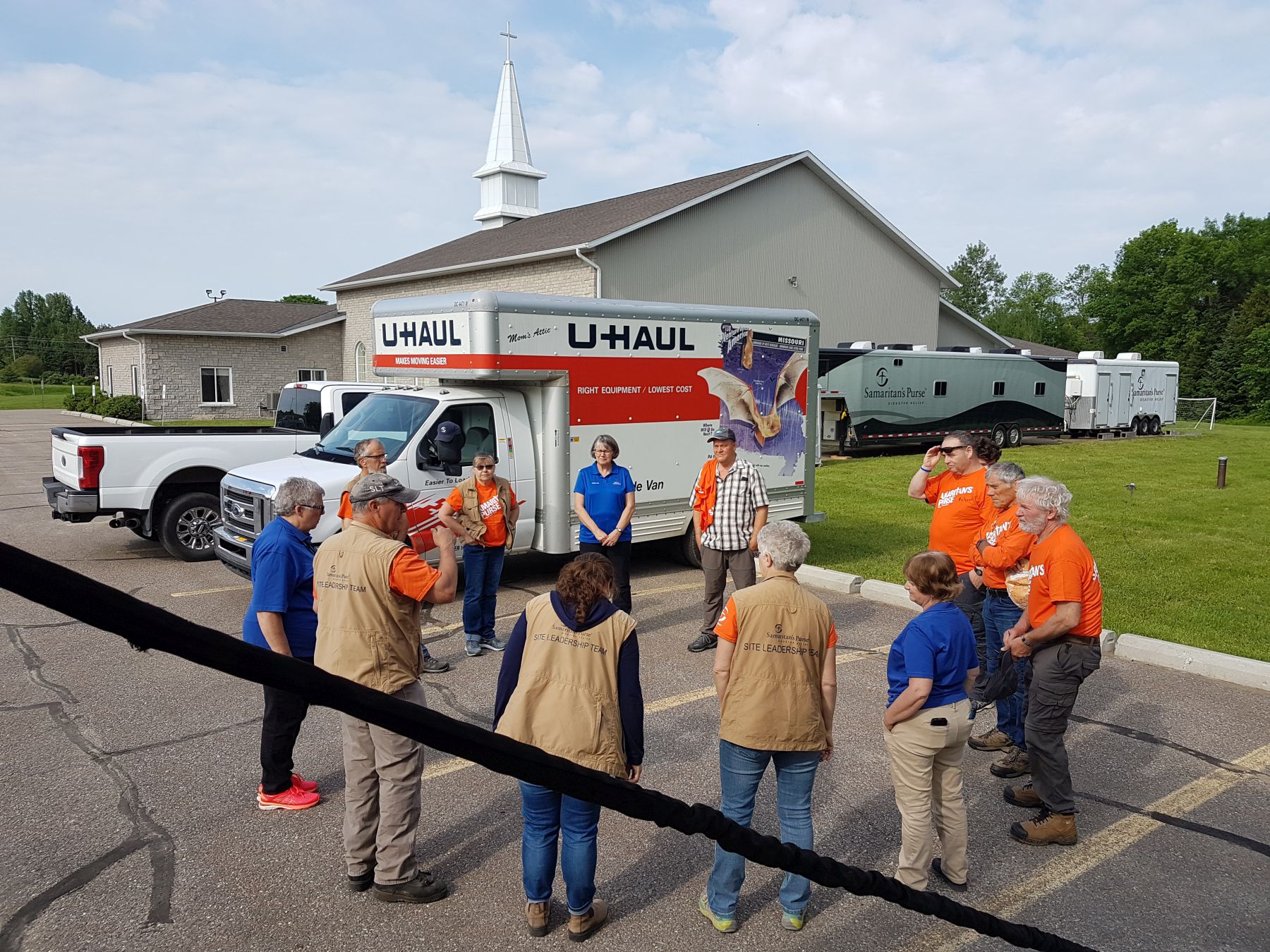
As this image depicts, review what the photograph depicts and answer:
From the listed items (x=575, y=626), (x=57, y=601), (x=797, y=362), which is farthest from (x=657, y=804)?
(x=797, y=362)

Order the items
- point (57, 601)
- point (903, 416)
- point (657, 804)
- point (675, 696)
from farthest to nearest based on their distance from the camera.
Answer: point (903, 416) → point (675, 696) → point (657, 804) → point (57, 601)

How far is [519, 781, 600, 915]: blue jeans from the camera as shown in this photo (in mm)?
3783

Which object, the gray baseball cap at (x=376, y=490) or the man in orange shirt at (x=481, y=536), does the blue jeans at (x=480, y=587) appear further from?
the gray baseball cap at (x=376, y=490)

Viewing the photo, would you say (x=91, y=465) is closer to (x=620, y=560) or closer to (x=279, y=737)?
(x=620, y=560)

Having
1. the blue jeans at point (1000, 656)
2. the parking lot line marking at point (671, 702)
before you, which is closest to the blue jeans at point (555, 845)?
the parking lot line marking at point (671, 702)

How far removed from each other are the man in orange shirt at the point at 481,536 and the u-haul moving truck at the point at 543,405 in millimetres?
974

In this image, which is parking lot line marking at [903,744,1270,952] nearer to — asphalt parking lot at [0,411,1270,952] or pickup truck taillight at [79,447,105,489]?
asphalt parking lot at [0,411,1270,952]

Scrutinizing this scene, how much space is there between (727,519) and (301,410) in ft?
33.6

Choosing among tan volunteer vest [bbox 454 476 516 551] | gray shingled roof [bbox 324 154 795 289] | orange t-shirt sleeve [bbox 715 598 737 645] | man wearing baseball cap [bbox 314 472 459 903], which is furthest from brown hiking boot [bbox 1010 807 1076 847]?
gray shingled roof [bbox 324 154 795 289]

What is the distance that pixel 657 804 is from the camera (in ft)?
4.17

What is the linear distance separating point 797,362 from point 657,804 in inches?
423

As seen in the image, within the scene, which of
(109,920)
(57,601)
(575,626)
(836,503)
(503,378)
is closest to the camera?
(57,601)

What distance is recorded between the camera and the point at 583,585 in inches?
147

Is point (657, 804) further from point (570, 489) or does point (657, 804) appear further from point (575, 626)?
point (570, 489)
